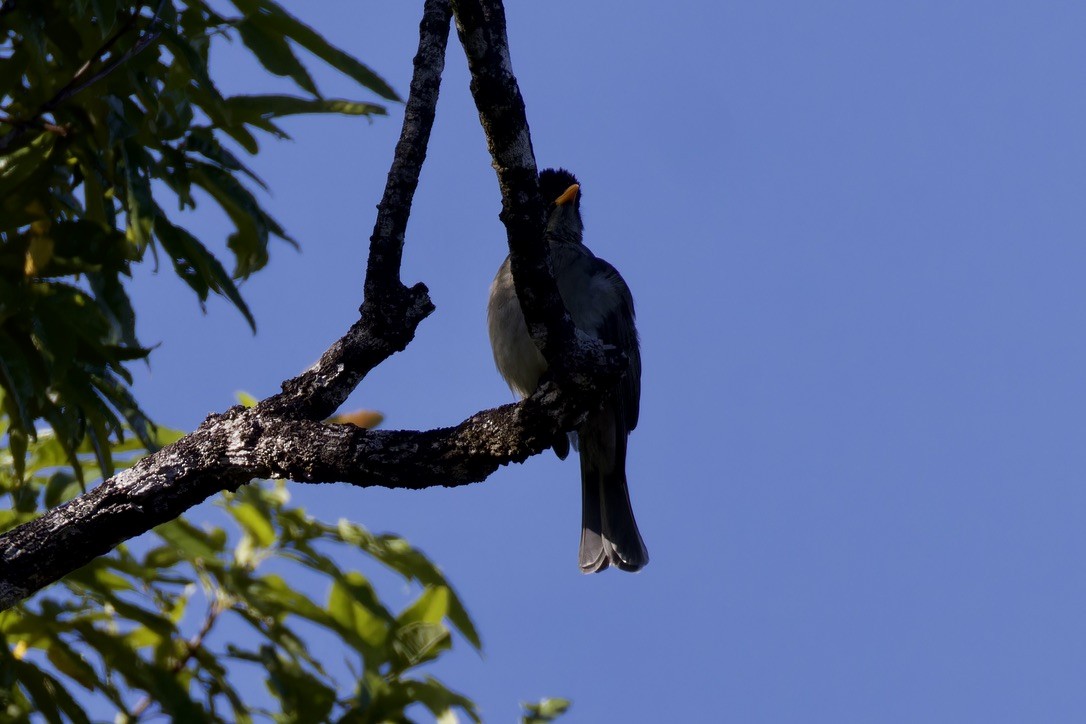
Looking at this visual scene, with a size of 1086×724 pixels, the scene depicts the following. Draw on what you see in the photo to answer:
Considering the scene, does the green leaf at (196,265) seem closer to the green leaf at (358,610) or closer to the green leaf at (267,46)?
the green leaf at (267,46)

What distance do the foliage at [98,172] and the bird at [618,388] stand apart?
2.34 metres

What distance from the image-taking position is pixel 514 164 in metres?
2.68

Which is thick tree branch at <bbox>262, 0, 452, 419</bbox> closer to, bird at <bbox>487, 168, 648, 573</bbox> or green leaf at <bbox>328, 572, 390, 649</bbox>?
green leaf at <bbox>328, 572, 390, 649</bbox>

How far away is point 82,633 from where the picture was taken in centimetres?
290

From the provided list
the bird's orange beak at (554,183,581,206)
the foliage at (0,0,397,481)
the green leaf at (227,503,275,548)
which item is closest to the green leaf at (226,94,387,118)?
the foliage at (0,0,397,481)

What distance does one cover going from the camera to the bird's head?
592cm

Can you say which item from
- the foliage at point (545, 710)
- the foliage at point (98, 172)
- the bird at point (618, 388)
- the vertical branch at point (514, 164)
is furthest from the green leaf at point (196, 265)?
the bird at point (618, 388)

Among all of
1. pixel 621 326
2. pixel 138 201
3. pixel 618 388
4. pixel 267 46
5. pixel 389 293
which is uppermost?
pixel 621 326

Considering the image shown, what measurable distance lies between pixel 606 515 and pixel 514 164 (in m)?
3.19

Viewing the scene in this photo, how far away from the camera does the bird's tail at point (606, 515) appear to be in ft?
17.9

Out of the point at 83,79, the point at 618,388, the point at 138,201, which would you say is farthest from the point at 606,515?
the point at 83,79

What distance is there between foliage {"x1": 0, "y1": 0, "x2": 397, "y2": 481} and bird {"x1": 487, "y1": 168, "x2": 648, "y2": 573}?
2337 millimetres

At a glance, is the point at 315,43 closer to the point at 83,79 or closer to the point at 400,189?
the point at 400,189

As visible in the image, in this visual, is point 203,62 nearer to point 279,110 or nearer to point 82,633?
point 279,110
